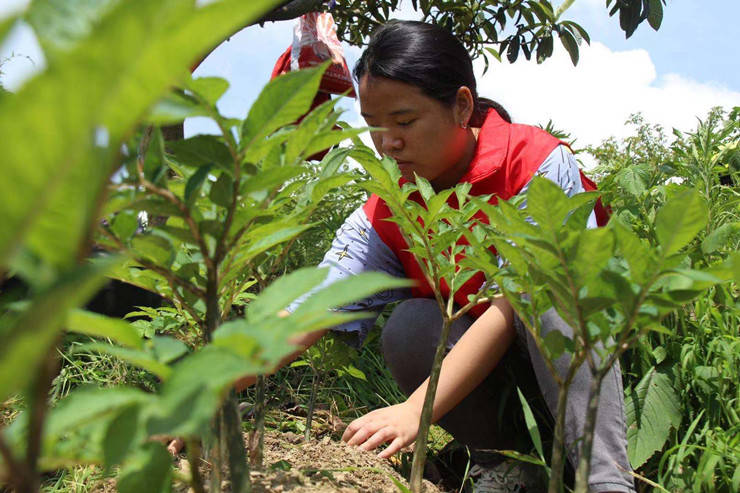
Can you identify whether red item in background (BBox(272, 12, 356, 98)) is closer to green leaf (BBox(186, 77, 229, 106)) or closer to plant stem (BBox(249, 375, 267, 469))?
plant stem (BBox(249, 375, 267, 469))

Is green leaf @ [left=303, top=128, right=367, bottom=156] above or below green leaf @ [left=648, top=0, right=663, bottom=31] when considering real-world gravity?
below

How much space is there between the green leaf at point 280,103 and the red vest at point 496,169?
1307 millimetres

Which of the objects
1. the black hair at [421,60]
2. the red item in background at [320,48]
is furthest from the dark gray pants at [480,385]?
the red item in background at [320,48]

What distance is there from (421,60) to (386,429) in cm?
112

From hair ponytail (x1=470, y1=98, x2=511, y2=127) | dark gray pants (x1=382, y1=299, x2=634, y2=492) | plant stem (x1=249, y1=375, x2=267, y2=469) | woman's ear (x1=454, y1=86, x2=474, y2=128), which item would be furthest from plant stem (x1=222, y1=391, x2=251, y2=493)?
hair ponytail (x1=470, y1=98, x2=511, y2=127)

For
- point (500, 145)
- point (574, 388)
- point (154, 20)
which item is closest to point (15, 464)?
point (154, 20)

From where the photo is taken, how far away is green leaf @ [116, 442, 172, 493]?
1.38 ft

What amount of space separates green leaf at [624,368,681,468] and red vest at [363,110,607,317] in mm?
486

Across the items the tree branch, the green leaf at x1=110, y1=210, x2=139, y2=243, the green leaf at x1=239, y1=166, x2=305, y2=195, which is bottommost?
the green leaf at x1=110, y1=210, x2=139, y2=243

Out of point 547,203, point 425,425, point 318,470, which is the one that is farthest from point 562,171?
point 547,203

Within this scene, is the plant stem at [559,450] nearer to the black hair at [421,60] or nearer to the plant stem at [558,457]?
the plant stem at [558,457]

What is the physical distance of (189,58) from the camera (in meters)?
0.26

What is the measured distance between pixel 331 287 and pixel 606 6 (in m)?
2.76

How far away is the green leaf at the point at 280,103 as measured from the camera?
0.45 metres
